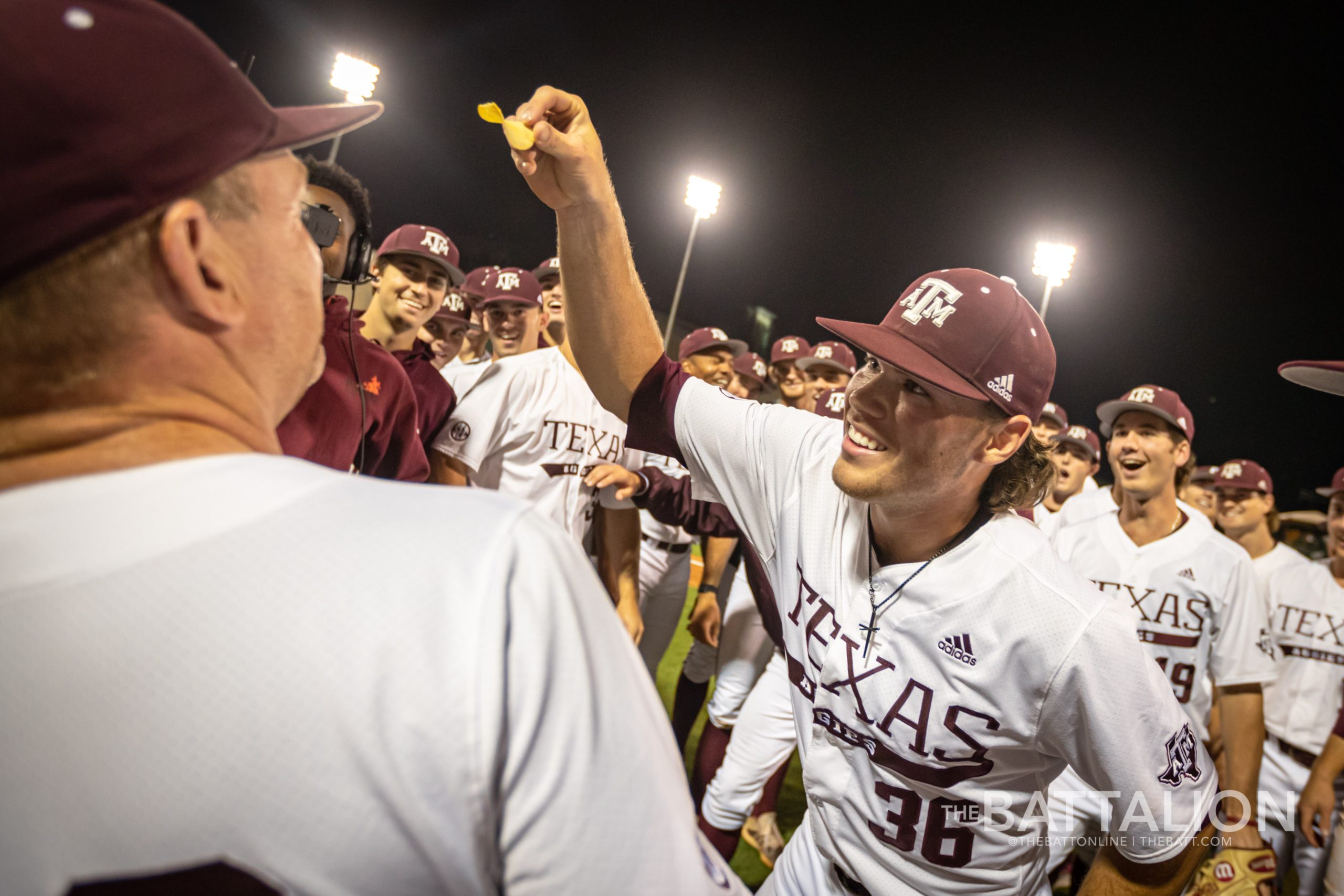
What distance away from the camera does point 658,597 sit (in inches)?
198

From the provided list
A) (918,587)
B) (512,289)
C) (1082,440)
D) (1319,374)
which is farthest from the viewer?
(1082,440)

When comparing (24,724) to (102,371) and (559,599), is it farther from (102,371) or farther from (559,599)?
(559,599)

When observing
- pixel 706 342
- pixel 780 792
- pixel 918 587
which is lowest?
pixel 780 792

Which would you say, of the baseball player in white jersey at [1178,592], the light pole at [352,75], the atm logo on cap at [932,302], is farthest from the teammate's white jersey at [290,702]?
the light pole at [352,75]

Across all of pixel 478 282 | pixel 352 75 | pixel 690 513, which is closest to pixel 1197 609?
pixel 690 513

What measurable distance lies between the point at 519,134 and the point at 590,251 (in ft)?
1.30

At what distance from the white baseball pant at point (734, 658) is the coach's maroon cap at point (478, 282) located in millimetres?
3138

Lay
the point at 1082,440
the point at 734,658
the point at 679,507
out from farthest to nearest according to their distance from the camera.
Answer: the point at 1082,440, the point at 734,658, the point at 679,507

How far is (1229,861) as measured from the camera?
355 cm

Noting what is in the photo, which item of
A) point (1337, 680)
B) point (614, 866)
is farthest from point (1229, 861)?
point (614, 866)

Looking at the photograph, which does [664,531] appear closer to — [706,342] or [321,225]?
[706,342]

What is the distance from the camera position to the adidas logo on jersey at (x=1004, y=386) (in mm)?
2014

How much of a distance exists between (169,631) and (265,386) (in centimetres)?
32

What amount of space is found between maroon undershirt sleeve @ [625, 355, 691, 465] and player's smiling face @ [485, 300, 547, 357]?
3.35 m
